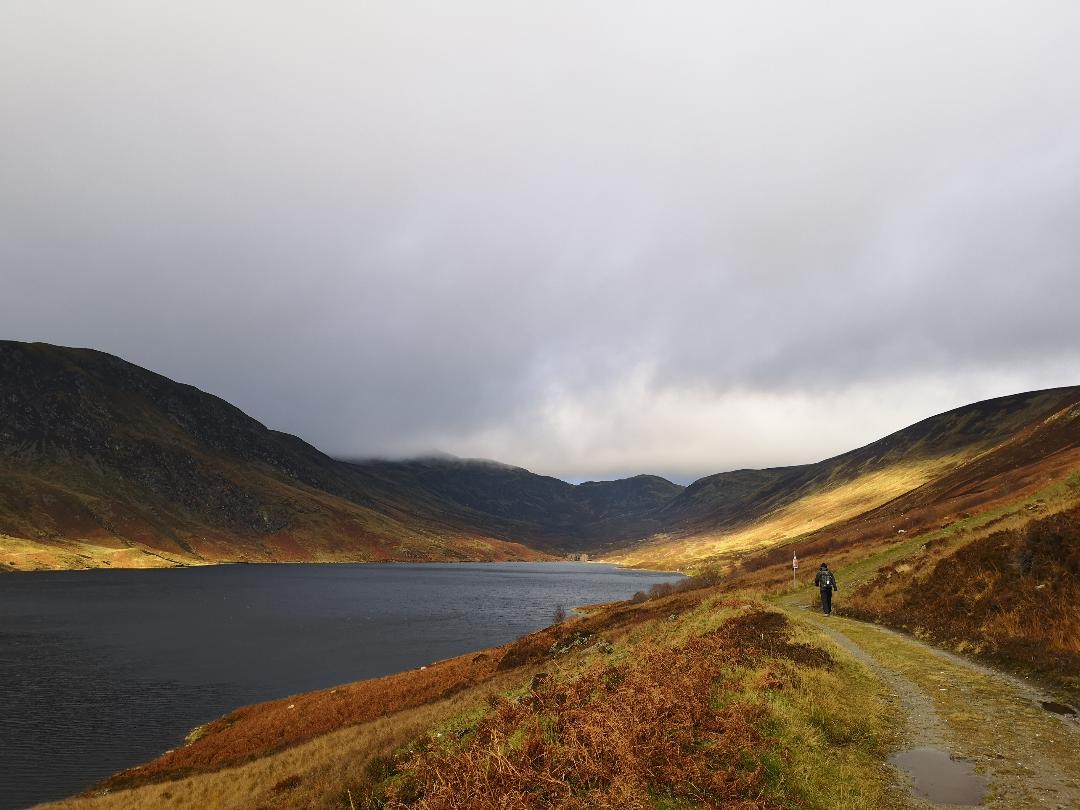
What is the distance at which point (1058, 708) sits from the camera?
14172 millimetres

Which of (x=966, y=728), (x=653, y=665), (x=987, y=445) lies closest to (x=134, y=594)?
(x=653, y=665)

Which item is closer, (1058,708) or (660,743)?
(660,743)

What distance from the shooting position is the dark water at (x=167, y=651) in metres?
37.4

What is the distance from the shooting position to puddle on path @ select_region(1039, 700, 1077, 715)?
13955mm

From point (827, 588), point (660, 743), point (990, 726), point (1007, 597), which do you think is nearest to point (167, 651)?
point (827, 588)

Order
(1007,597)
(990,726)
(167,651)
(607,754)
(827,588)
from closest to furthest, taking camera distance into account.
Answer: (607,754) < (990,726) < (1007,597) < (827,588) < (167,651)

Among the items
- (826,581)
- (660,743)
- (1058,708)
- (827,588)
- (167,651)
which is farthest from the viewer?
(167,651)

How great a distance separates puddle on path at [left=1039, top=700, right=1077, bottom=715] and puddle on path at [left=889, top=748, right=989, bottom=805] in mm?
4494

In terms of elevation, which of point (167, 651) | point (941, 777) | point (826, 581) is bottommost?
point (167, 651)

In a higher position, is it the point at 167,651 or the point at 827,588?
the point at 827,588

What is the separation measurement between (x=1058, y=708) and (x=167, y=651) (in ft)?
257

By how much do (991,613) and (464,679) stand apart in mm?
33698

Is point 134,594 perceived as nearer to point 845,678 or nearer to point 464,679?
point 464,679

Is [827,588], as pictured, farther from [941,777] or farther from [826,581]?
[941,777]
